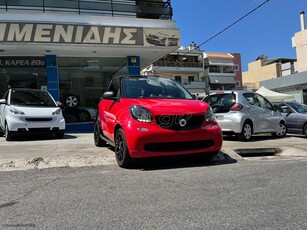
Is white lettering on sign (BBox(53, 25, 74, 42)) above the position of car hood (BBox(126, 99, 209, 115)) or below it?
above

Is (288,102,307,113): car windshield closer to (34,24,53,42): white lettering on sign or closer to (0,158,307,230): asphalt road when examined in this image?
(0,158,307,230): asphalt road

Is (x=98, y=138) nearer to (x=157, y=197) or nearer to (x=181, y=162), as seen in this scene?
(x=181, y=162)

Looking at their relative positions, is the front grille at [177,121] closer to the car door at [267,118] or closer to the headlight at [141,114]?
the headlight at [141,114]

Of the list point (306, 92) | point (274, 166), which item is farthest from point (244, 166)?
point (306, 92)

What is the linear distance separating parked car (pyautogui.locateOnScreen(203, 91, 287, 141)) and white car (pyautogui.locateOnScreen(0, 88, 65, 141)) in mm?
4836

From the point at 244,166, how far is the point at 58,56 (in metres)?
12.7

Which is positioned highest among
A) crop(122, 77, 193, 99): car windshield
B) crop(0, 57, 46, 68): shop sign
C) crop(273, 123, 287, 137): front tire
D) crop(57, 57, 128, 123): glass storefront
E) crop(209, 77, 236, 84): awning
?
crop(209, 77, 236, 84): awning

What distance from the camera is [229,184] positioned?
5.43 meters

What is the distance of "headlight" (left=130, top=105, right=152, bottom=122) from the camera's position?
256 inches

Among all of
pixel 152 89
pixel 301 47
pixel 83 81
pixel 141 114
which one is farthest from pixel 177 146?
pixel 301 47

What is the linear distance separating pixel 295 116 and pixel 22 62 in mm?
11833

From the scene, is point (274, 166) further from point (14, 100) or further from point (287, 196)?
point (14, 100)

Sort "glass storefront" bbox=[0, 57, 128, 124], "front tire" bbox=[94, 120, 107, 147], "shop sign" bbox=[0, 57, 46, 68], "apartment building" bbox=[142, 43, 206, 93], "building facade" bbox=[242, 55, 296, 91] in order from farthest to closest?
"building facade" bbox=[242, 55, 296, 91], "apartment building" bbox=[142, 43, 206, 93], "glass storefront" bbox=[0, 57, 128, 124], "shop sign" bbox=[0, 57, 46, 68], "front tire" bbox=[94, 120, 107, 147]

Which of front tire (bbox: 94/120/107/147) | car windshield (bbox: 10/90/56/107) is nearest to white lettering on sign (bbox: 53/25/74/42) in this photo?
car windshield (bbox: 10/90/56/107)
